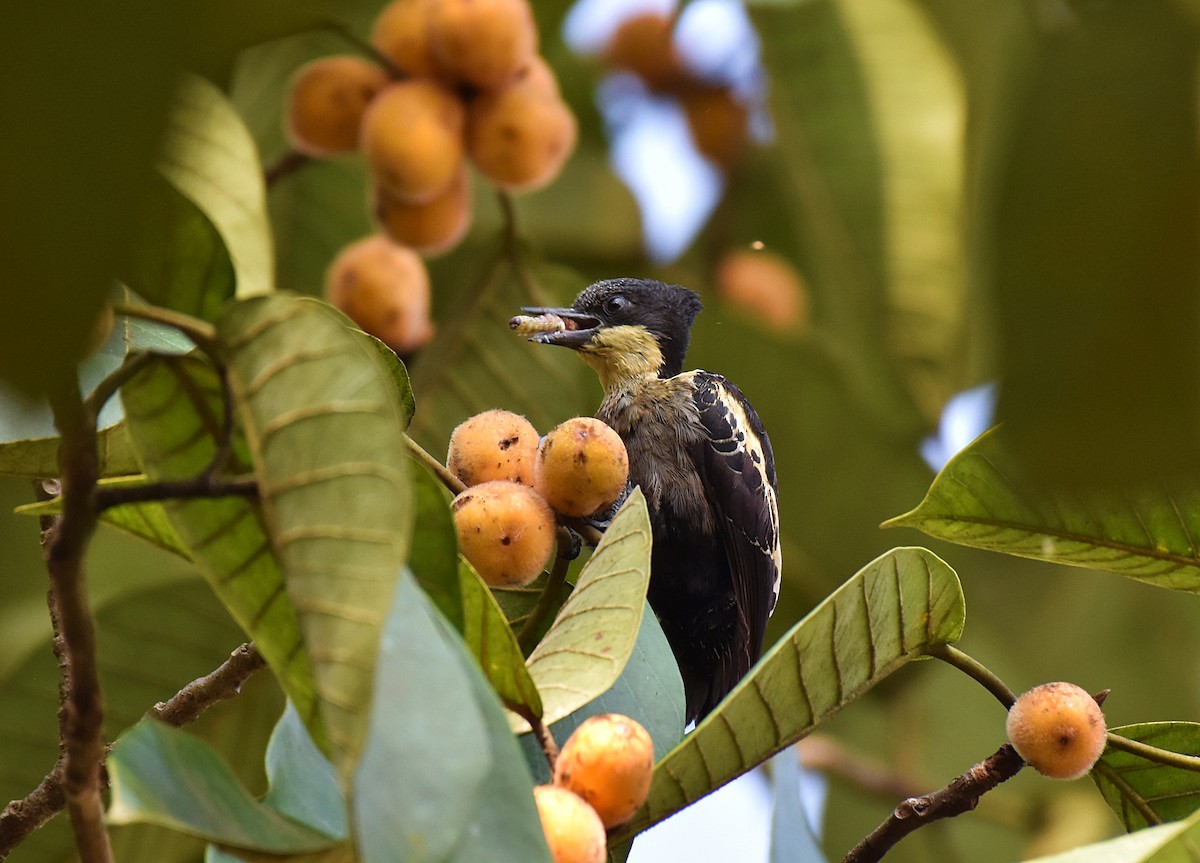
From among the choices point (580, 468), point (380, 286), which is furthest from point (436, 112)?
point (580, 468)

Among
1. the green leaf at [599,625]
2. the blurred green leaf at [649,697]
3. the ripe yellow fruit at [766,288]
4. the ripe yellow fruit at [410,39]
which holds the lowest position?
the ripe yellow fruit at [766,288]

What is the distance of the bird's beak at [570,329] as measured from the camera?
313 centimetres

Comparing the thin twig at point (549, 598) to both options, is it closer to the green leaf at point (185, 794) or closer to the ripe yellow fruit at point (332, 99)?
the green leaf at point (185, 794)

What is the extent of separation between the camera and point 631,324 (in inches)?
137

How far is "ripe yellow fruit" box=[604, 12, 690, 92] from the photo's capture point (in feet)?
11.9

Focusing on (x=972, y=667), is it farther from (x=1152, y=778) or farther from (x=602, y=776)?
(x=602, y=776)

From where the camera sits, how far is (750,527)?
310 centimetres

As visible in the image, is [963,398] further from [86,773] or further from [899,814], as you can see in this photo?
[86,773]

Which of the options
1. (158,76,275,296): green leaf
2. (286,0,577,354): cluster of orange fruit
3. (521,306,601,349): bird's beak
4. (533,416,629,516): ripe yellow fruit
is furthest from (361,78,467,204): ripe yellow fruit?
(521,306,601,349): bird's beak

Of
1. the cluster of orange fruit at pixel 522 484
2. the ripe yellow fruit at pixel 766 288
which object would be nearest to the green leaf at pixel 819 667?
the cluster of orange fruit at pixel 522 484

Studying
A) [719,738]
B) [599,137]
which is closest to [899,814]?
[719,738]

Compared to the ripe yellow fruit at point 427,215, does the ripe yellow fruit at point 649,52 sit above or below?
above

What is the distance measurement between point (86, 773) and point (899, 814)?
0.87m

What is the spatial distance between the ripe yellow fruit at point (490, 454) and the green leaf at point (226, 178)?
31cm
